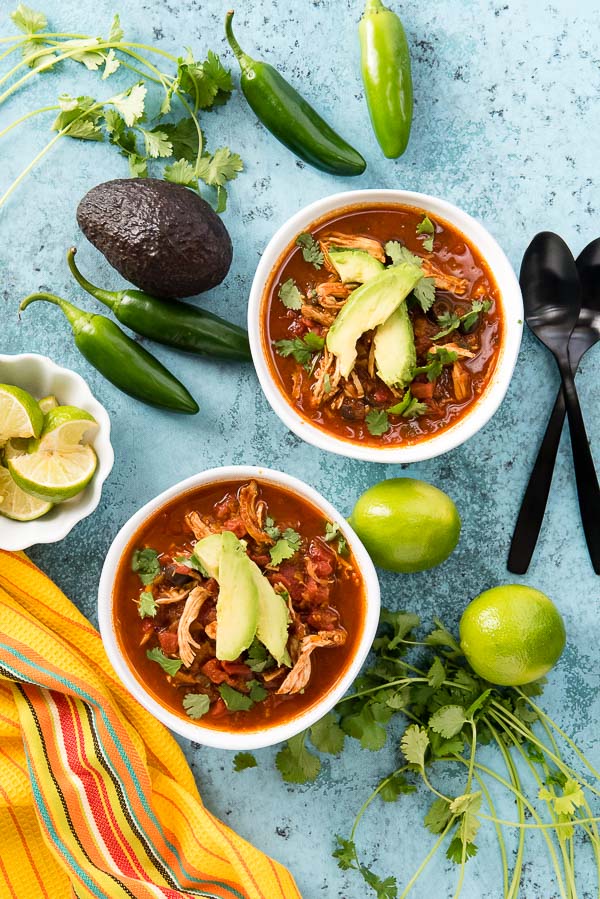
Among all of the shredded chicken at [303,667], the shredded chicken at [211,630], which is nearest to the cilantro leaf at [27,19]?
the shredded chicken at [211,630]

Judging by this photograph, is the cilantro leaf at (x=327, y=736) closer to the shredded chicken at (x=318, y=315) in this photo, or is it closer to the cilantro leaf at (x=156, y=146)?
the shredded chicken at (x=318, y=315)

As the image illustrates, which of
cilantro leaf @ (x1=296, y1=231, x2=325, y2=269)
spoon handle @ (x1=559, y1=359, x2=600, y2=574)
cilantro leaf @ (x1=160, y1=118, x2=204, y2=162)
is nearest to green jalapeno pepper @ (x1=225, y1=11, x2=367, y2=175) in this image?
cilantro leaf @ (x1=160, y1=118, x2=204, y2=162)

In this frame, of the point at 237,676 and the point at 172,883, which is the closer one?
the point at 237,676

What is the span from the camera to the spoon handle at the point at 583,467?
2.55 meters

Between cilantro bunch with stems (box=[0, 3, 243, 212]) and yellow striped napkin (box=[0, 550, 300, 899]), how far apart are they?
1.31m

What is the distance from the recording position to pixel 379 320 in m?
2.26

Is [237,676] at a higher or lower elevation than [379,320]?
lower

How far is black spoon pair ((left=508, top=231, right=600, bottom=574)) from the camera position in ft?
8.41

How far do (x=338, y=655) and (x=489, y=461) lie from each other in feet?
2.59

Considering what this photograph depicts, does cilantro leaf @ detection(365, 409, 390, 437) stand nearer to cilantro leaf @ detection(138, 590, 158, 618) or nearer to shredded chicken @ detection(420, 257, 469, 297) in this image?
shredded chicken @ detection(420, 257, 469, 297)

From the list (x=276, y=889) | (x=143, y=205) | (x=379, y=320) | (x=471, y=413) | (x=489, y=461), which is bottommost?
(x=276, y=889)

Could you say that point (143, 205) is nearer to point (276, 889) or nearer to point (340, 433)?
point (340, 433)

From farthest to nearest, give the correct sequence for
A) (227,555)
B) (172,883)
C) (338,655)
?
1. (172,883)
2. (338,655)
3. (227,555)

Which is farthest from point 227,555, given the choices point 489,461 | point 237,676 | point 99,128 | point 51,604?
point 99,128
